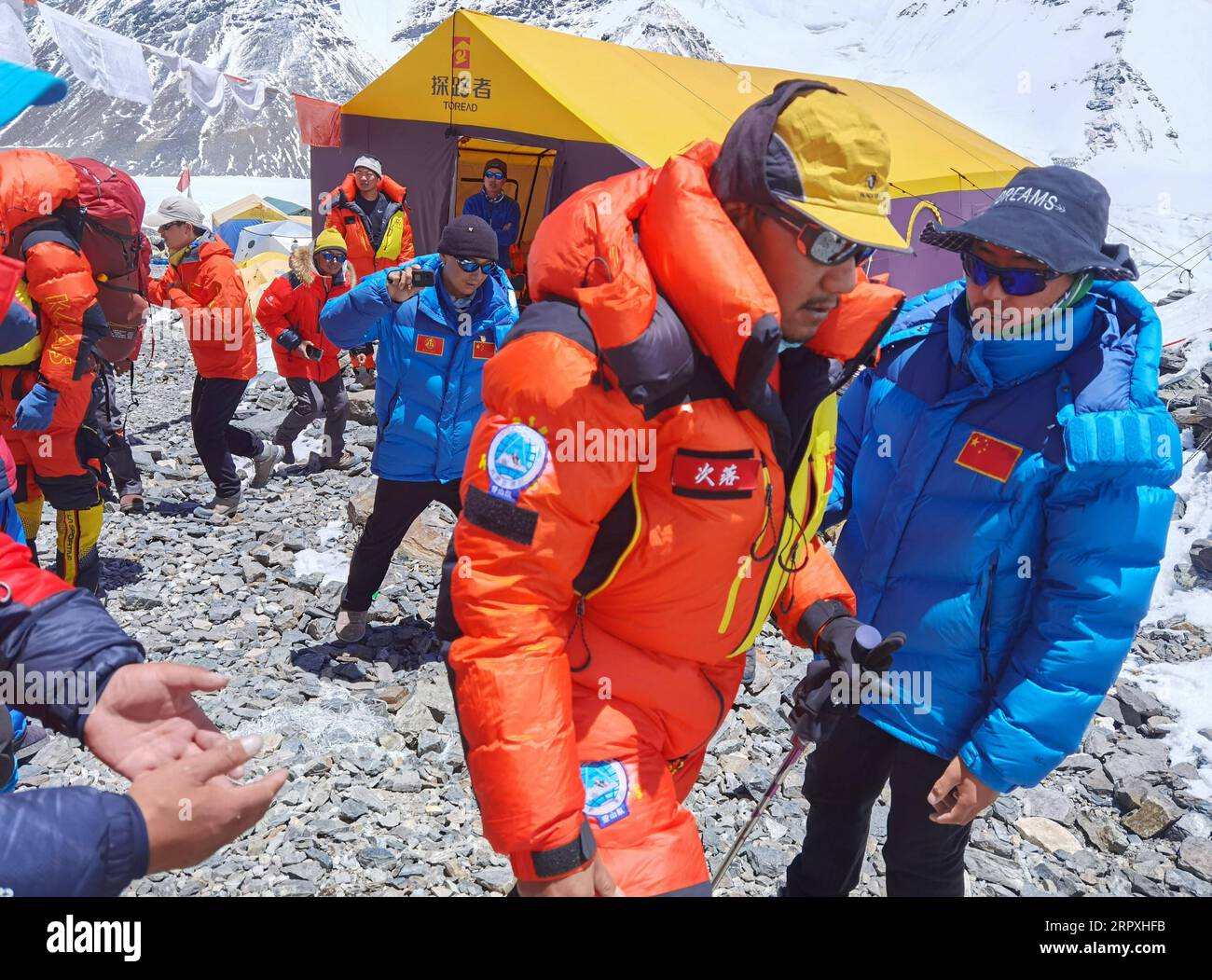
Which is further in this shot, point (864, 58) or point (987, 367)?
point (864, 58)

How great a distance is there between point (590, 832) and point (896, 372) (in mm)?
1718

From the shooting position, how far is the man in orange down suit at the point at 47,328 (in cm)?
472

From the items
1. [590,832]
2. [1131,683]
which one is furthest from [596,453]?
[1131,683]

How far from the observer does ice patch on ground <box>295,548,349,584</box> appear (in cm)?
638

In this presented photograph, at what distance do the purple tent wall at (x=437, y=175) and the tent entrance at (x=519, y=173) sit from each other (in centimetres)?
252

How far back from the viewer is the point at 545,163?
16.4 m

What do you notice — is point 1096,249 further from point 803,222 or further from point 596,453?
point 596,453

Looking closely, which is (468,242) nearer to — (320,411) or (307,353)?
(307,353)

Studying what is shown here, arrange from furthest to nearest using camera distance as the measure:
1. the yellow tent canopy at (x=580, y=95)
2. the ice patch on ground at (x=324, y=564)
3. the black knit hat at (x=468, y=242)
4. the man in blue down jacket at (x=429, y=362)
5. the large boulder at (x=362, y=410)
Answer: the yellow tent canopy at (x=580, y=95) → the large boulder at (x=362, y=410) → the ice patch on ground at (x=324, y=564) → the man in blue down jacket at (x=429, y=362) → the black knit hat at (x=468, y=242)

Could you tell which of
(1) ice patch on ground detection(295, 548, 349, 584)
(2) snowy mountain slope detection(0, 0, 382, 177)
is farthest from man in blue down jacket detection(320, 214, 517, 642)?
(2) snowy mountain slope detection(0, 0, 382, 177)

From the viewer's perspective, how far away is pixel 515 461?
1744 millimetres

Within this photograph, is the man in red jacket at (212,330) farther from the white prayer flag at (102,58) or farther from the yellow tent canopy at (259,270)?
the yellow tent canopy at (259,270)

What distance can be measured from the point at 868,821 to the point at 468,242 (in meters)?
3.37

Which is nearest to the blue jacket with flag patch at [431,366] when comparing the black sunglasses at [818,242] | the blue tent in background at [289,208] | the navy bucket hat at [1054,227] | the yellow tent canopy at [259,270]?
the navy bucket hat at [1054,227]
